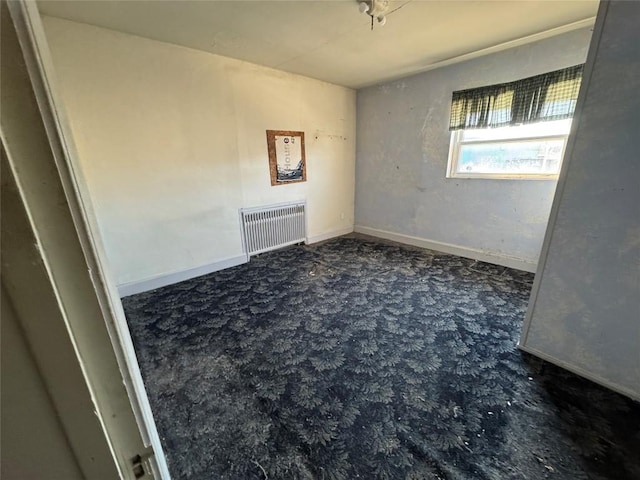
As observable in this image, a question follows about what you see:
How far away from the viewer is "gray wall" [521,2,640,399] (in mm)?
1338

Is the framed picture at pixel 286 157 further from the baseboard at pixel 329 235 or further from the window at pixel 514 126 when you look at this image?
the window at pixel 514 126

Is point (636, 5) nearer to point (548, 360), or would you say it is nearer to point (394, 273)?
point (548, 360)

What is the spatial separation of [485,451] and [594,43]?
6.95 ft

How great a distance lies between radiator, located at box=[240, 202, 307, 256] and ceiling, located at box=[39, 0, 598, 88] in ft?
5.88

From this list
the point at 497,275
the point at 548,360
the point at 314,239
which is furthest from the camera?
the point at 314,239

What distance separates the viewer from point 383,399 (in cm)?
156

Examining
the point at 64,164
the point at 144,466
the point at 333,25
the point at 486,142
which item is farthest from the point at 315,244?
the point at 64,164

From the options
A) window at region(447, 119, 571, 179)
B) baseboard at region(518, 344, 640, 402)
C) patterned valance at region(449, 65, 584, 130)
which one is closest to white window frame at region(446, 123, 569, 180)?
window at region(447, 119, 571, 179)

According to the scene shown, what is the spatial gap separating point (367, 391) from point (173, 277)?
2.45 metres

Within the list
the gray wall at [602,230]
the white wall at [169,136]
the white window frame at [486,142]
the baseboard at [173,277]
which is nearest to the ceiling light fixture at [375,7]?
the gray wall at [602,230]

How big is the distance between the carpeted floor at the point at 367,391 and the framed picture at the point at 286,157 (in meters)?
1.74

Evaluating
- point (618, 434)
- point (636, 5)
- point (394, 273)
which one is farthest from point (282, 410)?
point (636, 5)

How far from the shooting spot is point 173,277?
119 inches

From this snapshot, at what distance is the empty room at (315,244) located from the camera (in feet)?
1.11
